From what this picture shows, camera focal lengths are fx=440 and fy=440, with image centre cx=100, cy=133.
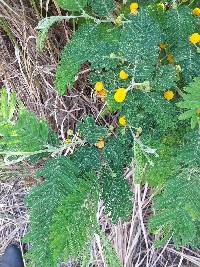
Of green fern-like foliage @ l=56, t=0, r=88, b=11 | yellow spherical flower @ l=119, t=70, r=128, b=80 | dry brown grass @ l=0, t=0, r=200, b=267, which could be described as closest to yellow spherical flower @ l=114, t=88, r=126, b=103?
yellow spherical flower @ l=119, t=70, r=128, b=80

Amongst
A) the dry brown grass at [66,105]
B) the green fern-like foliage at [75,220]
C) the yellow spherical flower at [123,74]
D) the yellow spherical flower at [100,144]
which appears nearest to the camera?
the green fern-like foliage at [75,220]

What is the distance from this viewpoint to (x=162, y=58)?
1.18 m

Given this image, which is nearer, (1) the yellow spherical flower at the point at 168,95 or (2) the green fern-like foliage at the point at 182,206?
(2) the green fern-like foliage at the point at 182,206

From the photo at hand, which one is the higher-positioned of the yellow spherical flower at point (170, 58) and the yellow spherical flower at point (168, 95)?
the yellow spherical flower at point (170, 58)

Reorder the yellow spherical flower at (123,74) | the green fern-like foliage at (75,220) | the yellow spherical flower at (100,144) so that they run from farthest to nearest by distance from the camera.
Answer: the yellow spherical flower at (100,144) < the yellow spherical flower at (123,74) < the green fern-like foliage at (75,220)

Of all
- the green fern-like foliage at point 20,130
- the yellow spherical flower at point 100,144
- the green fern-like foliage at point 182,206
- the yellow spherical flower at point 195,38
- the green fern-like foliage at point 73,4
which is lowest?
the green fern-like foliage at point 182,206

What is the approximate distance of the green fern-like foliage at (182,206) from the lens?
98 cm

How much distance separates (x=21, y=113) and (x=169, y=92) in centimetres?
37

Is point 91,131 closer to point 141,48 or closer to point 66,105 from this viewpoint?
point 141,48

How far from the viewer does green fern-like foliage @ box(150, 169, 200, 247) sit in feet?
3.21

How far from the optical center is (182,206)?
99cm

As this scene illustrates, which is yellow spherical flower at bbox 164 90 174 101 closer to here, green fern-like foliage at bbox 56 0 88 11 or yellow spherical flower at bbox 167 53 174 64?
yellow spherical flower at bbox 167 53 174 64

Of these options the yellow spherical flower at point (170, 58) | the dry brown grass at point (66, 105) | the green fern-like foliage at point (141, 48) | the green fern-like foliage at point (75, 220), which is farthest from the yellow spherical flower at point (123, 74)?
the dry brown grass at point (66, 105)

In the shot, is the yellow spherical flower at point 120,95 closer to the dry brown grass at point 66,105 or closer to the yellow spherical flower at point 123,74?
the yellow spherical flower at point 123,74
